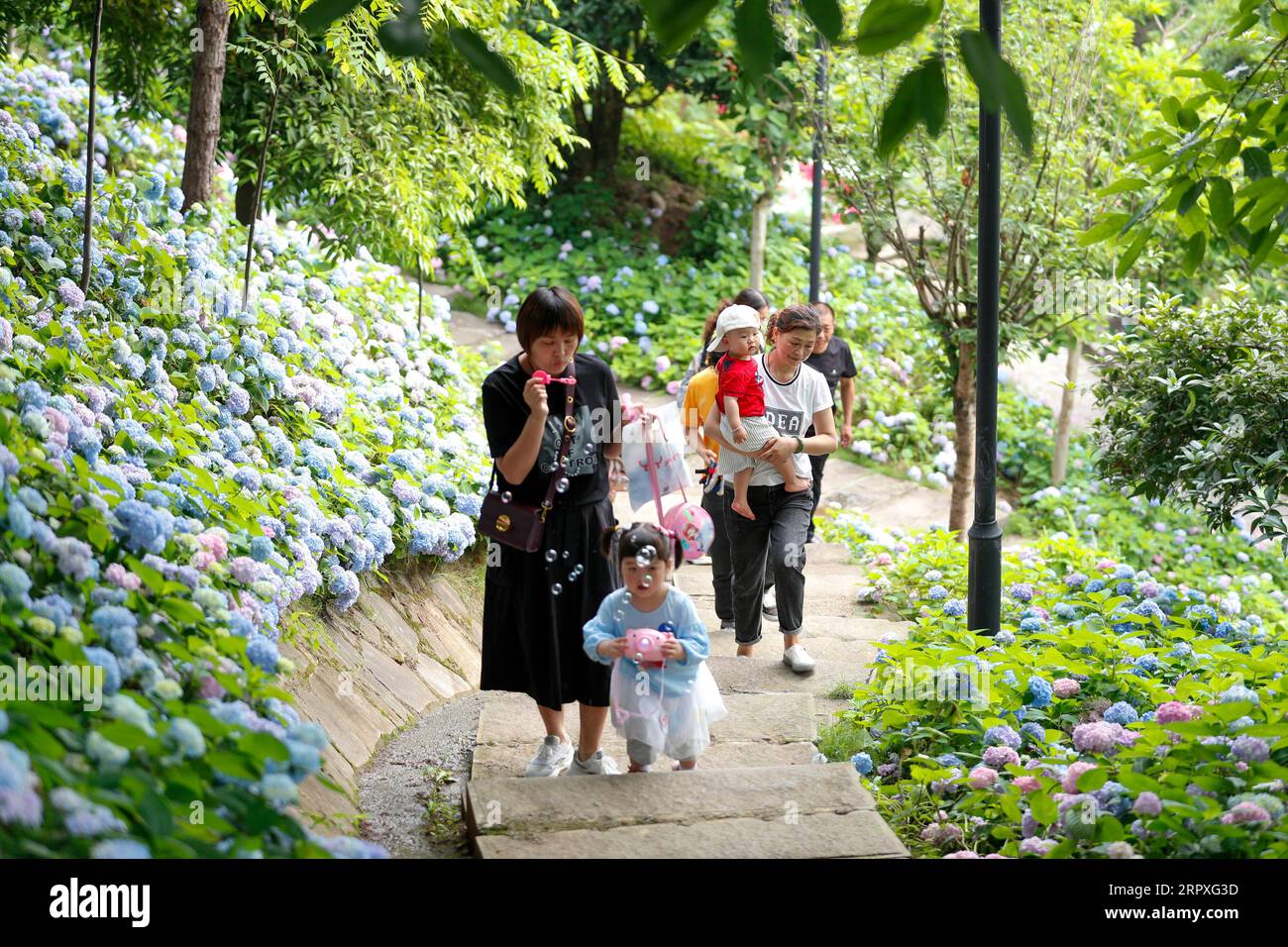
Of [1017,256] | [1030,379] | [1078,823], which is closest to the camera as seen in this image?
[1078,823]

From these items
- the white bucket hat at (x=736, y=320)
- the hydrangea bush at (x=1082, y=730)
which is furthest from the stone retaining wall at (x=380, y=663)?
the white bucket hat at (x=736, y=320)

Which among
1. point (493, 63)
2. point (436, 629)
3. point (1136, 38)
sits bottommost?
point (436, 629)

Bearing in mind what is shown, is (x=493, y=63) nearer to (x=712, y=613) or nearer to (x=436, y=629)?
(x=436, y=629)

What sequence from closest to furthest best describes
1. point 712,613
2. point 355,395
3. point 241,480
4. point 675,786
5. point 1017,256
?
point 675,786, point 241,480, point 355,395, point 712,613, point 1017,256

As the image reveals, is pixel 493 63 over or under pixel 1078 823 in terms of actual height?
over

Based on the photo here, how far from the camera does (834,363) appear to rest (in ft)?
25.0

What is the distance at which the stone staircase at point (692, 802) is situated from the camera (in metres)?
3.31

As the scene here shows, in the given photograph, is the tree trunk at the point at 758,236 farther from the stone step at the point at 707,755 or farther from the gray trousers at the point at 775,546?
the stone step at the point at 707,755

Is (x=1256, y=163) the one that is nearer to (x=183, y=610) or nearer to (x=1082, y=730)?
(x=1082, y=730)

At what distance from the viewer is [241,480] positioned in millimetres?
4516

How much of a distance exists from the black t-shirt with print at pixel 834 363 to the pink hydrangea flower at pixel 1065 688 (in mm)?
3282

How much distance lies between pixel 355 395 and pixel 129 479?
105 inches

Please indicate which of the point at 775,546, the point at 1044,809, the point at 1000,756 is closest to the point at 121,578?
the point at 1044,809
